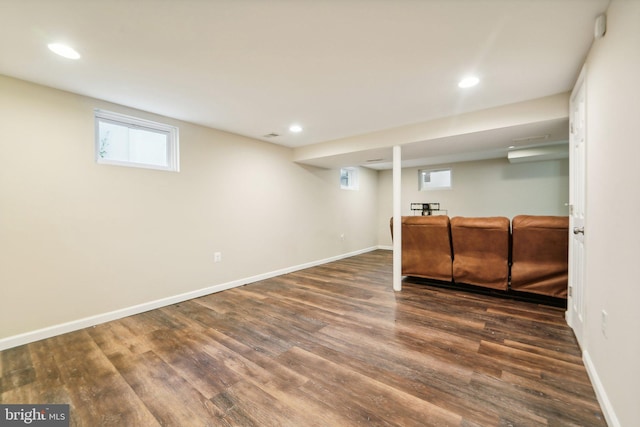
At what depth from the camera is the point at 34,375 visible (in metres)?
1.86

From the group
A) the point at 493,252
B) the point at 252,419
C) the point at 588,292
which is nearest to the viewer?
the point at 252,419

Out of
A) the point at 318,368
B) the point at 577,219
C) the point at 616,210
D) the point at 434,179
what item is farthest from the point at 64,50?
the point at 434,179

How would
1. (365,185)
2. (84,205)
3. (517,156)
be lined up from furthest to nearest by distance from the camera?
(365,185), (517,156), (84,205)

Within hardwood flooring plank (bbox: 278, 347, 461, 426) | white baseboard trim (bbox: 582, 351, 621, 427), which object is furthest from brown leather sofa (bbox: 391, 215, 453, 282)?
hardwood flooring plank (bbox: 278, 347, 461, 426)

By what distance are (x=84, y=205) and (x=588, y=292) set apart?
14.4 ft

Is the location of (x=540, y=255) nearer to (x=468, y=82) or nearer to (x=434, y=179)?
(x=468, y=82)

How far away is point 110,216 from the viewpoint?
281 centimetres

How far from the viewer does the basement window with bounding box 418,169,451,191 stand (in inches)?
263

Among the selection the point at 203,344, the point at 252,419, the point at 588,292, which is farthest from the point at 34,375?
the point at 588,292

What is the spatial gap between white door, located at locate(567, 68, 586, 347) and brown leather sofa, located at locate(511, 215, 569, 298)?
0.48m

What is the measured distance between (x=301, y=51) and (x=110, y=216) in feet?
8.51

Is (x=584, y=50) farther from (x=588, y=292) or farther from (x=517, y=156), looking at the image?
(x=517, y=156)

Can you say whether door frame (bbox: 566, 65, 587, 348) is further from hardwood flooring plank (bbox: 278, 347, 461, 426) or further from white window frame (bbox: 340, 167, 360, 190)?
white window frame (bbox: 340, 167, 360, 190)

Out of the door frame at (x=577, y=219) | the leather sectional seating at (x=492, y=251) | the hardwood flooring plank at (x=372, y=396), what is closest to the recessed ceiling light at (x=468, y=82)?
the door frame at (x=577, y=219)
